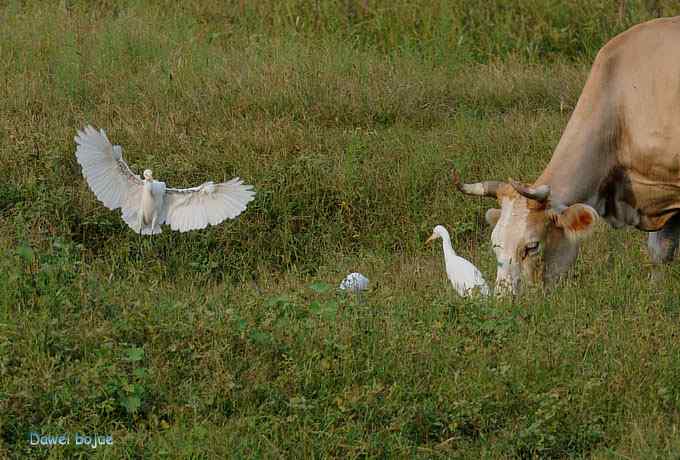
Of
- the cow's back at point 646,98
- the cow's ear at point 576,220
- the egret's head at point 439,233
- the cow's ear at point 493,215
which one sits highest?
the cow's back at point 646,98

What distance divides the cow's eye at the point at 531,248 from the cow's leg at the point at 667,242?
126 centimetres

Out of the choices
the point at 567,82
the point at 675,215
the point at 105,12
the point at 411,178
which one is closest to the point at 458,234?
the point at 411,178

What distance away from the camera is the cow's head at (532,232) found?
22.1ft

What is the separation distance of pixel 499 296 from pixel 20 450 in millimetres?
2749

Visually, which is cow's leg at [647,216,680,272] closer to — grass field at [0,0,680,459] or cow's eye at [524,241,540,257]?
grass field at [0,0,680,459]

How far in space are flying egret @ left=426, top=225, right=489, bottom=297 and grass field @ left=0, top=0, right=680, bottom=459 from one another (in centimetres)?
13

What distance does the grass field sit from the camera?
5.54 meters

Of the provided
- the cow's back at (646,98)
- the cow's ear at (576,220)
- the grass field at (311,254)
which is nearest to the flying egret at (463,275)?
the grass field at (311,254)

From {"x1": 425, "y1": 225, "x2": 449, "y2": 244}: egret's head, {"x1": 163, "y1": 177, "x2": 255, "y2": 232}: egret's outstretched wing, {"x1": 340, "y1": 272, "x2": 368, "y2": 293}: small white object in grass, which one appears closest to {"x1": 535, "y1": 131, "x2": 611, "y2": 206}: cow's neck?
{"x1": 425, "y1": 225, "x2": 449, "y2": 244}: egret's head

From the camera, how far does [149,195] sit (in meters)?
7.12

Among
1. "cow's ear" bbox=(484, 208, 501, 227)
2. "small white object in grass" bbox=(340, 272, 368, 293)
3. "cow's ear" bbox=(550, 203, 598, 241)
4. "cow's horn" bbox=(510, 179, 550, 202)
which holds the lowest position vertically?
"small white object in grass" bbox=(340, 272, 368, 293)

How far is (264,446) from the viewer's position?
17.5 ft

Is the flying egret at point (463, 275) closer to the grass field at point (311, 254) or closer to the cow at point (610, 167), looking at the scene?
the grass field at point (311, 254)

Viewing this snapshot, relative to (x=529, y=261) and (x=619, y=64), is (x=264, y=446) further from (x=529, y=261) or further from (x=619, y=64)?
(x=619, y=64)
